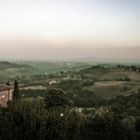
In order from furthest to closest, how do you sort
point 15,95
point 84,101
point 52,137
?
point 84,101 → point 15,95 → point 52,137

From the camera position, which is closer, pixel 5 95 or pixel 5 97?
pixel 5 97

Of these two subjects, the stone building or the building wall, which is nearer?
the building wall

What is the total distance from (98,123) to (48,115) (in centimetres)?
797

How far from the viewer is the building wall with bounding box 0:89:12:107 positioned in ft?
202

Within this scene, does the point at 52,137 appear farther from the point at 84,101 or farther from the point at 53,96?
the point at 84,101

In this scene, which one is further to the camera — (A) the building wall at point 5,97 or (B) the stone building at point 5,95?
(B) the stone building at point 5,95

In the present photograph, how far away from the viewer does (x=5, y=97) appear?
63250 millimetres

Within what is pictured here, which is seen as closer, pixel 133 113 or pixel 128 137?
pixel 128 137

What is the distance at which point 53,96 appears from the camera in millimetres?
60062

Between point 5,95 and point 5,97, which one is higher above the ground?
point 5,95

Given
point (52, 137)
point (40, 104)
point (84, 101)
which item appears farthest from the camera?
point (84, 101)

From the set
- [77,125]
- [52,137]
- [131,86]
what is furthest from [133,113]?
[131,86]

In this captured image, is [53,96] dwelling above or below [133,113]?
above

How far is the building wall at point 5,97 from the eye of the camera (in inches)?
2428
